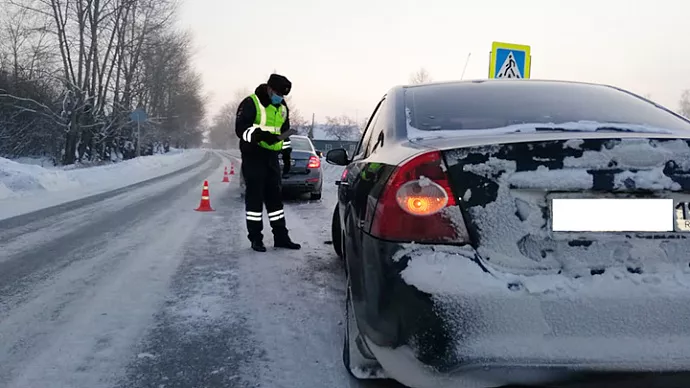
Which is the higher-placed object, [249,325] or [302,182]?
[302,182]

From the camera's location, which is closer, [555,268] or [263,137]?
[555,268]

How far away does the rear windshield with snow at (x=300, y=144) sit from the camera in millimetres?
10170

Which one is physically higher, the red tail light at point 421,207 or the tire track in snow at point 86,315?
the red tail light at point 421,207

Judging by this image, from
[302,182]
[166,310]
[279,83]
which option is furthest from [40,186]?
[166,310]

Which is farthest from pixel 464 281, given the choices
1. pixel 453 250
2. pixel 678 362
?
pixel 678 362

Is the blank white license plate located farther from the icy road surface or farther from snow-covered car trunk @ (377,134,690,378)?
the icy road surface

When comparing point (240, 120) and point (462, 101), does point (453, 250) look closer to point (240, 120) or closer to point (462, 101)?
point (462, 101)

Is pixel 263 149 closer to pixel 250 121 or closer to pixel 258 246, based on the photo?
pixel 250 121

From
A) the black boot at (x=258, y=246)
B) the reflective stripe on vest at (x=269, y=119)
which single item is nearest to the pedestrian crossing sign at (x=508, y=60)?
the reflective stripe on vest at (x=269, y=119)

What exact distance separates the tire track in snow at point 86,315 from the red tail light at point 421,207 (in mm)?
1508

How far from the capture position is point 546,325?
1558 millimetres

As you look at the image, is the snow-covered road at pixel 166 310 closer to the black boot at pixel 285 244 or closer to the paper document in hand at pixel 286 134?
the black boot at pixel 285 244

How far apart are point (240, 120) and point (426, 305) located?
3919 millimetres

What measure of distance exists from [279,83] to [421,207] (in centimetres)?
369
